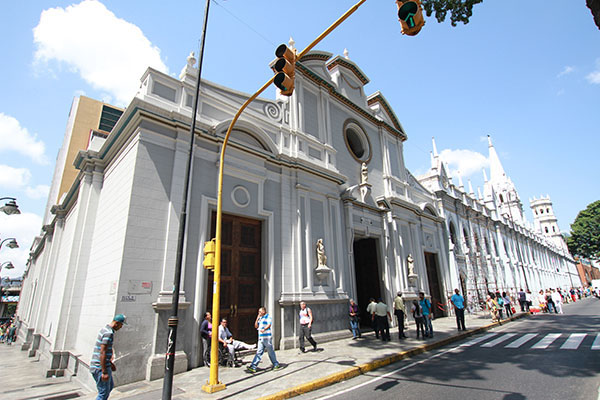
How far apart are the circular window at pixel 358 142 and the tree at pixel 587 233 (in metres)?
62.9

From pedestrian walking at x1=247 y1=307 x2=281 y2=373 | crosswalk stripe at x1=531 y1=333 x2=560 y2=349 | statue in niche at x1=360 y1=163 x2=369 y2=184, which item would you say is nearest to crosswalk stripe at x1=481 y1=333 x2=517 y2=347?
crosswalk stripe at x1=531 y1=333 x2=560 y2=349

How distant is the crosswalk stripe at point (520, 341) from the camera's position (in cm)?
1015

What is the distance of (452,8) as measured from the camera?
26.6 ft

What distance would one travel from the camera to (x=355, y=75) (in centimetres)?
1978

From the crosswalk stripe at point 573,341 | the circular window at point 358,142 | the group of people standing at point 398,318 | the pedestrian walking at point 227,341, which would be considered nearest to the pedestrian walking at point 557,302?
the crosswalk stripe at point 573,341

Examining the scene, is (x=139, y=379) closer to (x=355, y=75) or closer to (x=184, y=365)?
(x=184, y=365)

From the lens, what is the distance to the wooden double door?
33.0 ft

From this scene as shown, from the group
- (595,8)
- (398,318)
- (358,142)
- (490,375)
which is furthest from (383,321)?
(358,142)

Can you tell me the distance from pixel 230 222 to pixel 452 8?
910 cm

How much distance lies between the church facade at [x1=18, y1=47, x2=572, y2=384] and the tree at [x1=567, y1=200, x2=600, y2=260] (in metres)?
59.4

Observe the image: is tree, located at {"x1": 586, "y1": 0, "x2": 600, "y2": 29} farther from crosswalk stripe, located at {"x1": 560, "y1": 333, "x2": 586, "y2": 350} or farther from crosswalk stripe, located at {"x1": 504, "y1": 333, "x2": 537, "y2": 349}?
crosswalk stripe, located at {"x1": 504, "y1": 333, "x2": 537, "y2": 349}

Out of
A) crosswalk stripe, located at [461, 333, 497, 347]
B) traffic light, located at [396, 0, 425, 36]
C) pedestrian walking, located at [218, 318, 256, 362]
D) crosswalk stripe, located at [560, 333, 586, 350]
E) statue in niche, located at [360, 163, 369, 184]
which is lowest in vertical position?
crosswalk stripe, located at [461, 333, 497, 347]

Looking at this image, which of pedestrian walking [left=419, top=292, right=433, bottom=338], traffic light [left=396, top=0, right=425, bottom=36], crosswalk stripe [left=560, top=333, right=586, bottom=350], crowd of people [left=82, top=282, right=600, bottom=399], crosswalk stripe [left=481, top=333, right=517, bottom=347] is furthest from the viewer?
pedestrian walking [left=419, top=292, right=433, bottom=338]

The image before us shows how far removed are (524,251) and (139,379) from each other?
53.2 meters
